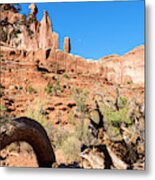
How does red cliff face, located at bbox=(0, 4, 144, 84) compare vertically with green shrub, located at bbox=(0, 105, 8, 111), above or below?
above

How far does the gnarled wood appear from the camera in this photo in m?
3.55

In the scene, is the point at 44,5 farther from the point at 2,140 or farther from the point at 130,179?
the point at 130,179

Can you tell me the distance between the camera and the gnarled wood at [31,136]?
3549 mm

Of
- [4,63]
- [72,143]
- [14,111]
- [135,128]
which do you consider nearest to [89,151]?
[72,143]

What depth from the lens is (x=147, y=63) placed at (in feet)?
11.3

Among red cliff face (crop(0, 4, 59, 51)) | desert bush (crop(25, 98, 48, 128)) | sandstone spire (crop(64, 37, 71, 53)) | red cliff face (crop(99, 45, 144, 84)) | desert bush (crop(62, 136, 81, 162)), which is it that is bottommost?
desert bush (crop(62, 136, 81, 162))

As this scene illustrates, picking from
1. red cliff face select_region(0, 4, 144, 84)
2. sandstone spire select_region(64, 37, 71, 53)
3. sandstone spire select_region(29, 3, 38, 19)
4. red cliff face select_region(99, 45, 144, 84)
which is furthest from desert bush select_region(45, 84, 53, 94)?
sandstone spire select_region(29, 3, 38, 19)

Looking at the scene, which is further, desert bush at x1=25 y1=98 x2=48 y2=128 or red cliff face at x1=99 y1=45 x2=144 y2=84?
desert bush at x1=25 y1=98 x2=48 y2=128

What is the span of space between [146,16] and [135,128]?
74 cm

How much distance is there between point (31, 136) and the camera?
→ 11.8ft

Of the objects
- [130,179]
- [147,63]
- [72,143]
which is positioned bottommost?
[130,179]

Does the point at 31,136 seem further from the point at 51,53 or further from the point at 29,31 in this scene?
the point at 29,31

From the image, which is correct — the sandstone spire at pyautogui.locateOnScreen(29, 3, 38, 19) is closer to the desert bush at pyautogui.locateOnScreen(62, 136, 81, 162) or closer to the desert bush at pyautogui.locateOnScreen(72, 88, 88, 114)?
the desert bush at pyautogui.locateOnScreen(72, 88, 88, 114)

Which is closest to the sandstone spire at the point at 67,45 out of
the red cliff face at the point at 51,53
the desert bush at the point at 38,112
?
the red cliff face at the point at 51,53
